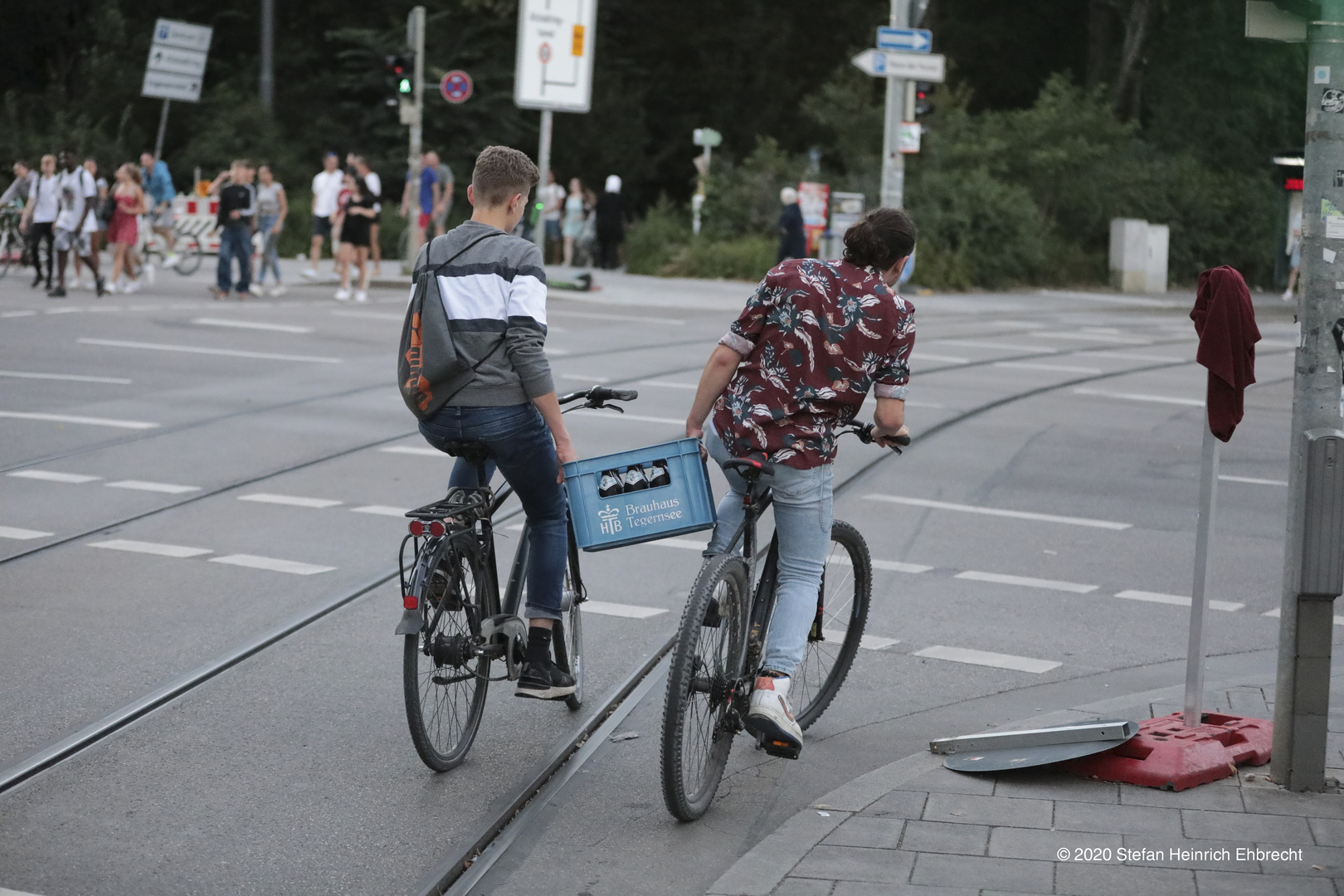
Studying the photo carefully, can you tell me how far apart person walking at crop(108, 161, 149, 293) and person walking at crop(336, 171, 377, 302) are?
2.56 meters

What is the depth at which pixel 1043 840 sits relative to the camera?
14.5 feet

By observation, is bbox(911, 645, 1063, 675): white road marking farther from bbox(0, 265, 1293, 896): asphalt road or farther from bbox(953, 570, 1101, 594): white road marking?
bbox(953, 570, 1101, 594): white road marking

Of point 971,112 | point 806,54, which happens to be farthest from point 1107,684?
point 806,54

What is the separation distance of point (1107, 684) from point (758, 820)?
208cm

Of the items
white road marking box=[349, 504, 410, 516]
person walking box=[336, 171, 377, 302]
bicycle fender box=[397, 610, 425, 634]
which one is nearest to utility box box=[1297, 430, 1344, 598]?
bicycle fender box=[397, 610, 425, 634]

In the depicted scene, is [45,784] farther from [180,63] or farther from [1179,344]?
[180,63]

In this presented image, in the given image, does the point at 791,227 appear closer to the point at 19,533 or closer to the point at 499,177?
the point at 19,533

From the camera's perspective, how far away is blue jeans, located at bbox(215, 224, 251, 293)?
69.8 ft

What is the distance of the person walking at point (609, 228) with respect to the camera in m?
31.0

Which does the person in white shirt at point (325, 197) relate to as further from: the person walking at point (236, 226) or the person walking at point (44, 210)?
the person walking at point (44, 210)

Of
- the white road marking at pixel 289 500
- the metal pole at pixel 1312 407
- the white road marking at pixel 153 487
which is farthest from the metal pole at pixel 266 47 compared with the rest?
the metal pole at pixel 1312 407

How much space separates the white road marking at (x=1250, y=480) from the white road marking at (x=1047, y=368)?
6115 millimetres

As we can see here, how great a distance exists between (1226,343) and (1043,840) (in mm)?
1560

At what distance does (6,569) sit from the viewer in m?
7.44
